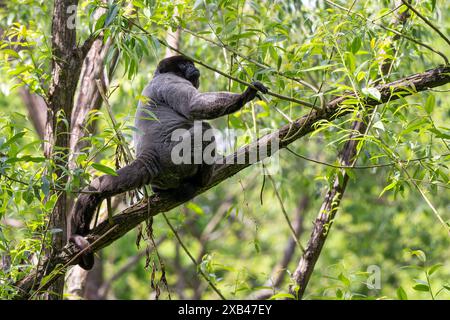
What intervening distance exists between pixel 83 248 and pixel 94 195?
0.47 m

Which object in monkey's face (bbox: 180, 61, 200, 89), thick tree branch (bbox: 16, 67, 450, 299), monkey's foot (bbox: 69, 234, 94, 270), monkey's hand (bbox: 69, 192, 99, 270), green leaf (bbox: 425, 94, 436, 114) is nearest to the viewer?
green leaf (bbox: 425, 94, 436, 114)

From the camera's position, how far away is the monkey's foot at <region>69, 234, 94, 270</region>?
5207mm

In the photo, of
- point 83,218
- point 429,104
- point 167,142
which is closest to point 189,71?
point 167,142

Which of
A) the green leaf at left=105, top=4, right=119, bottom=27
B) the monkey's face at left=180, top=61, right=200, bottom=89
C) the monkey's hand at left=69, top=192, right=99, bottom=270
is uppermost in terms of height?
the green leaf at left=105, top=4, right=119, bottom=27

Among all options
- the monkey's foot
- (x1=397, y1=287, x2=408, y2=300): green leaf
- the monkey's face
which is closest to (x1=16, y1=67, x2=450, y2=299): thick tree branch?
the monkey's foot

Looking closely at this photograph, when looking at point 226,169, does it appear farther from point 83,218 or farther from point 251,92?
point 83,218

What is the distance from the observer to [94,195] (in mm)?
5301

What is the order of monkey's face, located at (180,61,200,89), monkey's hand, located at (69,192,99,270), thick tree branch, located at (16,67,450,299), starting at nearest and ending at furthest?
thick tree branch, located at (16,67,450,299), monkey's hand, located at (69,192,99,270), monkey's face, located at (180,61,200,89)

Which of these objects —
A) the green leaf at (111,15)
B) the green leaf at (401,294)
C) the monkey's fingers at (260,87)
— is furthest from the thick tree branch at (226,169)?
the green leaf at (401,294)

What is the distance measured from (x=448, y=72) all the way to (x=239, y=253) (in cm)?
1333

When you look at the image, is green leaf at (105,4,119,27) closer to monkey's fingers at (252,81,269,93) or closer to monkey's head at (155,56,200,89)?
monkey's fingers at (252,81,269,93)

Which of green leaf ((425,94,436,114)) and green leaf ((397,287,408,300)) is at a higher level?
green leaf ((425,94,436,114))

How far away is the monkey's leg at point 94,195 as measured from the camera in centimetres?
526
